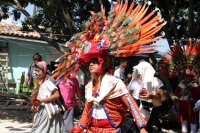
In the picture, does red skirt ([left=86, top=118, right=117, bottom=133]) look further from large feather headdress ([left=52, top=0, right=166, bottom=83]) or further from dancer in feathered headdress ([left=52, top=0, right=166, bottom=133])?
large feather headdress ([left=52, top=0, right=166, bottom=83])

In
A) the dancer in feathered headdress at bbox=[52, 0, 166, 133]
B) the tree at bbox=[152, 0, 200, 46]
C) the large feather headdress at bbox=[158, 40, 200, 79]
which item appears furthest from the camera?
the tree at bbox=[152, 0, 200, 46]

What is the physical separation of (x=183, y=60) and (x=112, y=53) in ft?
12.4

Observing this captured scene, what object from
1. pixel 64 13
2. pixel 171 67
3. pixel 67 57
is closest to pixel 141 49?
pixel 67 57

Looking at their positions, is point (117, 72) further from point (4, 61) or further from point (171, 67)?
point (4, 61)

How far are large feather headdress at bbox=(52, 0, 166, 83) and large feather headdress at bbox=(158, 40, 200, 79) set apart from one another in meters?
3.41

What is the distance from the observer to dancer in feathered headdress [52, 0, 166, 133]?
11.1 feet

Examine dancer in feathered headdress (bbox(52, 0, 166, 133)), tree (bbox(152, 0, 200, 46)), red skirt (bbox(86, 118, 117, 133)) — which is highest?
tree (bbox(152, 0, 200, 46))

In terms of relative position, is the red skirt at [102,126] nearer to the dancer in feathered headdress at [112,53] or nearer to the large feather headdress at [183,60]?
the dancer in feathered headdress at [112,53]

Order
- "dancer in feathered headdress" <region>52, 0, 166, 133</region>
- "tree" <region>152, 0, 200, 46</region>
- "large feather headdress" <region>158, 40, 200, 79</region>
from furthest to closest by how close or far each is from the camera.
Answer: "tree" <region>152, 0, 200, 46</region> → "large feather headdress" <region>158, 40, 200, 79</region> → "dancer in feathered headdress" <region>52, 0, 166, 133</region>

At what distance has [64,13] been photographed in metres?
8.85

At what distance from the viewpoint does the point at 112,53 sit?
138 inches

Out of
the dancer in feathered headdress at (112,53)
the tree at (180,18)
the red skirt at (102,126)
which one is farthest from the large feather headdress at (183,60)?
the red skirt at (102,126)


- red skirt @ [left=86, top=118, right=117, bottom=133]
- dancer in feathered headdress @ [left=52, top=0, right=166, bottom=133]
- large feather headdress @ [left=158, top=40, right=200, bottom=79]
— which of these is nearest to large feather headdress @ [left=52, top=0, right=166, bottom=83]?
dancer in feathered headdress @ [left=52, top=0, right=166, bottom=133]

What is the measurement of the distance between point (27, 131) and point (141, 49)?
4939 mm
